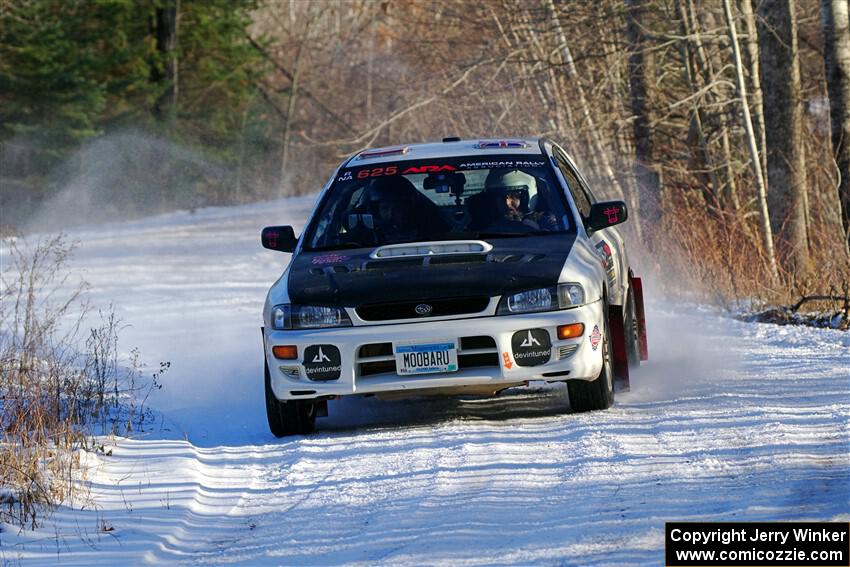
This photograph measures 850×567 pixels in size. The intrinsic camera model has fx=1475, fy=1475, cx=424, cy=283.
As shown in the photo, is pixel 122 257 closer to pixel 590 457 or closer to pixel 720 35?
pixel 720 35

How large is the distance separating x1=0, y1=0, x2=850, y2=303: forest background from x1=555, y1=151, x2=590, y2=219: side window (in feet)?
12.9

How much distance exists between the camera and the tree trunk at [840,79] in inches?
636

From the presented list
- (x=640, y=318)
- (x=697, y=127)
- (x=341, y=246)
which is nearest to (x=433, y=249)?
(x=341, y=246)

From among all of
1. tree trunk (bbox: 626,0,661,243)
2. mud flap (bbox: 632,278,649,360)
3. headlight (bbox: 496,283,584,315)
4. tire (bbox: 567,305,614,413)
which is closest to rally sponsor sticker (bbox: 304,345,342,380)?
headlight (bbox: 496,283,584,315)

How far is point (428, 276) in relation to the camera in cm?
817

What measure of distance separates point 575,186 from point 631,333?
3.73 feet

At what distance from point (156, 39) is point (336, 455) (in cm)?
3922

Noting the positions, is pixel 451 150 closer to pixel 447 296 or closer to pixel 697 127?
pixel 447 296

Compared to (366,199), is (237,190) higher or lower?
higher

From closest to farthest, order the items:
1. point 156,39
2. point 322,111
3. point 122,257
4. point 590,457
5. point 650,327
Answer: point 590,457 → point 650,327 → point 122,257 → point 156,39 → point 322,111

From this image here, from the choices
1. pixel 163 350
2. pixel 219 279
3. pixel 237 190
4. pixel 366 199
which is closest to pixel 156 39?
pixel 237 190

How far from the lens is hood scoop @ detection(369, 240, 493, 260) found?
8.57 m

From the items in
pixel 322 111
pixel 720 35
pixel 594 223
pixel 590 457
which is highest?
pixel 322 111

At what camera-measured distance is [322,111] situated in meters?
58.0
